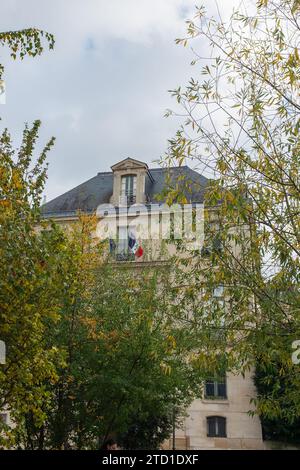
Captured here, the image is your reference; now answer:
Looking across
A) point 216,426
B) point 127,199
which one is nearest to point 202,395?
point 216,426

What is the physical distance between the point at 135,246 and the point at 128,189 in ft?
15.2

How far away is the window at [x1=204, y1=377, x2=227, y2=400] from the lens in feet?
86.2

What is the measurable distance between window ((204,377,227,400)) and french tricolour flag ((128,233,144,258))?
25.1 ft

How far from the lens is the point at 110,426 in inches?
583

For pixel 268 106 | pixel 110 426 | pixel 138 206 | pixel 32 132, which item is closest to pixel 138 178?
pixel 138 206

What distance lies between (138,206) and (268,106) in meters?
22.0

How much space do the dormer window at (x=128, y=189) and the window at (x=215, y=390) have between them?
11452 millimetres

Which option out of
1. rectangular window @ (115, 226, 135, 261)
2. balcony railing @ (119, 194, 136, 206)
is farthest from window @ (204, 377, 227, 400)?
balcony railing @ (119, 194, 136, 206)

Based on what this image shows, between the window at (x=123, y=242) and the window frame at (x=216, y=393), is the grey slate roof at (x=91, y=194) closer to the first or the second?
the window at (x=123, y=242)

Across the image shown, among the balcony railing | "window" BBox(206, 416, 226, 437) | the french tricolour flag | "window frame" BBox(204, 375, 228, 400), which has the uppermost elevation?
the balcony railing

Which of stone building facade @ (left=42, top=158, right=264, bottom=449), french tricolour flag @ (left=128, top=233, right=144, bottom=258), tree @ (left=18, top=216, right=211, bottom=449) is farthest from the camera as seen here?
french tricolour flag @ (left=128, top=233, right=144, bottom=258)

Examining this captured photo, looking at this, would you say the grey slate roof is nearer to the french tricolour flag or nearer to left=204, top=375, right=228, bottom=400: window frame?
the french tricolour flag

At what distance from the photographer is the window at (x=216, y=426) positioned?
83.8ft

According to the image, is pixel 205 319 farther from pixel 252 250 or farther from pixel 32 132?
pixel 32 132
